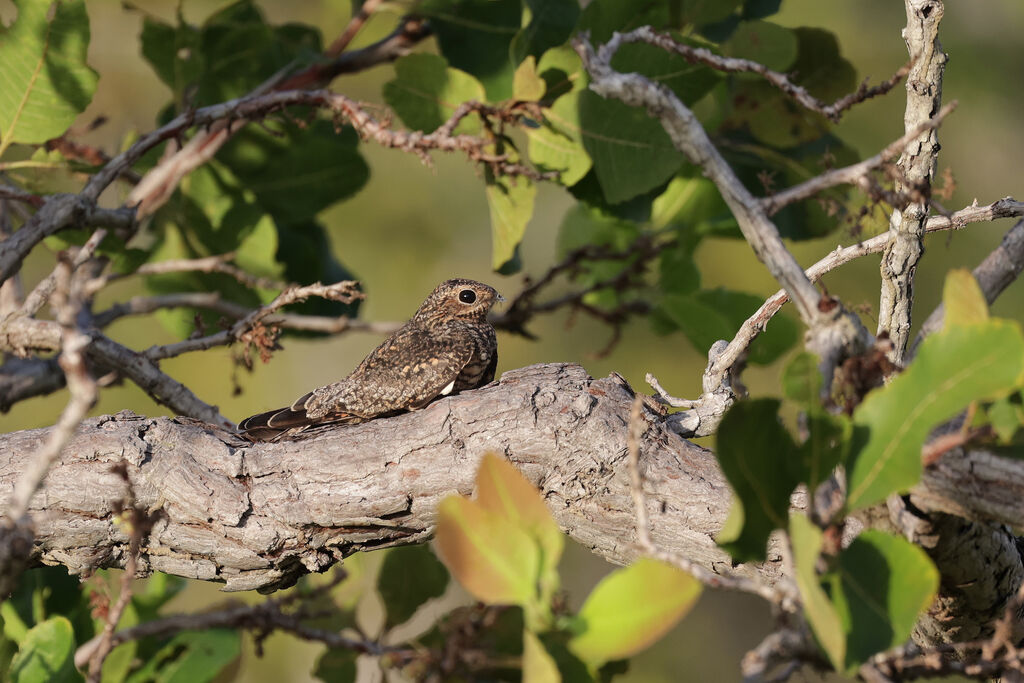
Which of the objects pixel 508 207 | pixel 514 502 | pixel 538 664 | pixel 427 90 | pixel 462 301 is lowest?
pixel 538 664

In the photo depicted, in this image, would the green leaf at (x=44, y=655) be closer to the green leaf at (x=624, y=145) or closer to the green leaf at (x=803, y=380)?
the green leaf at (x=803, y=380)

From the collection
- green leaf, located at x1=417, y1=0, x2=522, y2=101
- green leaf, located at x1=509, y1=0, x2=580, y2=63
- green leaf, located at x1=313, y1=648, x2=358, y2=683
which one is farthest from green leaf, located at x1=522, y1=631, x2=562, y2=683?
green leaf, located at x1=417, y1=0, x2=522, y2=101

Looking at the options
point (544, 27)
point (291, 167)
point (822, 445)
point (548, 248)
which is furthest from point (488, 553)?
point (548, 248)

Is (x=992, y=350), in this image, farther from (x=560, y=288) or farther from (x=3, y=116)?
(x=560, y=288)

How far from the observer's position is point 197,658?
3.33m

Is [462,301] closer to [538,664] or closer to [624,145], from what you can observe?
[624,145]

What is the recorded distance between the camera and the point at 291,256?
4.83 m

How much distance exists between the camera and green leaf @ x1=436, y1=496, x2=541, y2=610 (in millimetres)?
1387

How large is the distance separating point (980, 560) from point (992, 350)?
39.7 inches

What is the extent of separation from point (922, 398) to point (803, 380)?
0.59 ft

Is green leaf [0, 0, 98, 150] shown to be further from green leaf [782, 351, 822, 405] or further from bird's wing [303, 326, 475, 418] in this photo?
green leaf [782, 351, 822, 405]

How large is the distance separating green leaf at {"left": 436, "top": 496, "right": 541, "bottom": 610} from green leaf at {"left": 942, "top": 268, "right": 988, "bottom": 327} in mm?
773

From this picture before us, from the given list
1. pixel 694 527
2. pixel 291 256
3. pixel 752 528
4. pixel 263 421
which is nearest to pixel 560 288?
pixel 291 256

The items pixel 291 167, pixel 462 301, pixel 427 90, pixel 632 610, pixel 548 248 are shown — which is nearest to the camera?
pixel 632 610
